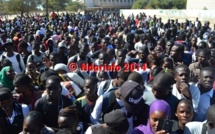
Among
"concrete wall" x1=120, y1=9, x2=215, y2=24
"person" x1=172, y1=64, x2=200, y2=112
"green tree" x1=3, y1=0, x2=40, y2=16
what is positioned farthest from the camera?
"green tree" x1=3, y1=0, x2=40, y2=16

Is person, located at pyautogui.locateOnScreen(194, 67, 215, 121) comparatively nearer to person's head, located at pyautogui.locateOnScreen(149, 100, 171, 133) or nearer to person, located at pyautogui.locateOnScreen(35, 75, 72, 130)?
person's head, located at pyautogui.locateOnScreen(149, 100, 171, 133)

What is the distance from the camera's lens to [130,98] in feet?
8.81

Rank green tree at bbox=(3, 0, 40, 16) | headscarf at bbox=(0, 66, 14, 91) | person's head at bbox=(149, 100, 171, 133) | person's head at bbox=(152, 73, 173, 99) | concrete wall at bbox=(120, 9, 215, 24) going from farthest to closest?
green tree at bbox=(3, 0, 40, 16) < concrete wall at bbox=(120, 9, 215, 24) < headscarf at bbox=(0, 66, 14, 91) < person's head at bbox=(152, 73, 173, 99) < person's head at bbox=(149, 100, 171, 133)

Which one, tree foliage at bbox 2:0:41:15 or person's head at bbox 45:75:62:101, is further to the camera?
tree foliage at bbox 2:0:41:15

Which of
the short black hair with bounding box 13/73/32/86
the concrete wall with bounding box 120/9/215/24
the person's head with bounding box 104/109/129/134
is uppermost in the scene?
the short black hair with bounding box 13/73/32/86

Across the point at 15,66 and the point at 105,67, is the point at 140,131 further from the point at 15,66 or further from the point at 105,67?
the point at 15,66

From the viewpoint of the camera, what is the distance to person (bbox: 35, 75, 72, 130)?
3092 millimetres

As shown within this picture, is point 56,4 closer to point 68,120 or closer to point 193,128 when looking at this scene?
point 68,120

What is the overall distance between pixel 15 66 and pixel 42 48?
6.07ft

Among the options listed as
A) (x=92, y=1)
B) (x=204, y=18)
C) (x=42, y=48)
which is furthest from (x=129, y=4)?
(x=42, y=48)

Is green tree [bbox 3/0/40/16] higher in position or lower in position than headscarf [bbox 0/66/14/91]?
higher

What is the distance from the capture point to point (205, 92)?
3426 millimetres

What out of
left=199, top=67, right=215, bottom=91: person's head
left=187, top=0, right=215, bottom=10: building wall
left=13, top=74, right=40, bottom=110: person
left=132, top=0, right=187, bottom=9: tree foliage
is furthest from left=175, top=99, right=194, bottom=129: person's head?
left=132, top=0, right=187, bottom=9: tree foliage

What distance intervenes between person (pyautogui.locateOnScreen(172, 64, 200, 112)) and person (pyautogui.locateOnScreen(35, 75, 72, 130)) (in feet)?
4.37
